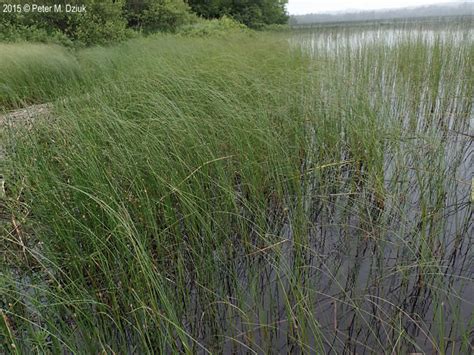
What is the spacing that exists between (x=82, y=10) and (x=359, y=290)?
36.1ft

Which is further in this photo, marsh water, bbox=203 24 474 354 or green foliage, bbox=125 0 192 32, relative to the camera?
green foliage, bbox=125 0 192 32

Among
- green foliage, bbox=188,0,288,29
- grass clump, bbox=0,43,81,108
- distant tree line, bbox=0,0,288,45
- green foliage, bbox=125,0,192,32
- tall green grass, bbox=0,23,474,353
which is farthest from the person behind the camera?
green foliage, bbox=188,0,288,29

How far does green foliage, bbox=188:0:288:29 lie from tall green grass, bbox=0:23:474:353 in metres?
20.5

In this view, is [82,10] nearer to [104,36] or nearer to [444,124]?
[104,36]

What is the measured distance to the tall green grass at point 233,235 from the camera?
4.86 ft

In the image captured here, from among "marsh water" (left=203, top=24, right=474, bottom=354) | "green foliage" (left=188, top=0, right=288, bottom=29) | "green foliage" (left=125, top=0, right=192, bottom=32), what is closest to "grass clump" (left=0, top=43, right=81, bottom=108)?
"marsh water" (left=203, top=24, right=474, bottom=354)

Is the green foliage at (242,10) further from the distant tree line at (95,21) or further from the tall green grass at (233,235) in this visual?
the tall green grass at (233,235)

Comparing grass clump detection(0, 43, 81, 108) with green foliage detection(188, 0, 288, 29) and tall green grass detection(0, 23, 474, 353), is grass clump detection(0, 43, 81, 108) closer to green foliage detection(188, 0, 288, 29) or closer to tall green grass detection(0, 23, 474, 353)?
Answer: tall green grass detection(0, 23, 474, 353)

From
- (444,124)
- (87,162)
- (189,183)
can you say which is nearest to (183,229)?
(189,183)

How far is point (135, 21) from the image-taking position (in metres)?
14.8

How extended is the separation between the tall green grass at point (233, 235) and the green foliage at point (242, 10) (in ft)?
67.3

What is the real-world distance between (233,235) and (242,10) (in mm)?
23146

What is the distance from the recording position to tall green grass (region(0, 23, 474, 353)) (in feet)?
4.86

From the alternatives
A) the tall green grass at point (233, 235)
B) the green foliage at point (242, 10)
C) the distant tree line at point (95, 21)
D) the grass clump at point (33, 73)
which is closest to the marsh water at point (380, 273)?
the tall green grass at point (233, 235)
